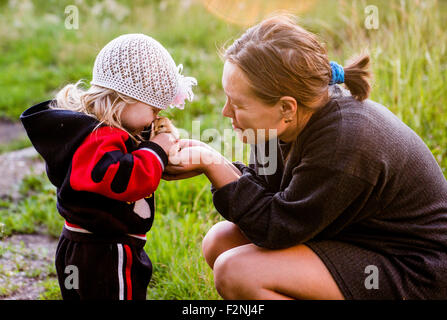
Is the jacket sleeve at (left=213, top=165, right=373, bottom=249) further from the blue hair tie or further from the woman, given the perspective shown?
the blue hair tie

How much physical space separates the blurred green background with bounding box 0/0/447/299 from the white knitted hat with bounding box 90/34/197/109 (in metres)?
0.40

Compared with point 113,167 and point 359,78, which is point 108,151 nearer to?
point 113,167

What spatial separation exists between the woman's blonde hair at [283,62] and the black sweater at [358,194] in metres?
0.10

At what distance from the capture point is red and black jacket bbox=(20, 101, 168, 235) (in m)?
1.70

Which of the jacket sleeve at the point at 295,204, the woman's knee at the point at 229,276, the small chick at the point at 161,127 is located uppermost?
the small chick at the point at 161,127

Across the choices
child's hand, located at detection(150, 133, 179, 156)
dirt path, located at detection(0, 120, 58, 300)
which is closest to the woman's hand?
child's hand, located at detection(150, 133, 179, 156)

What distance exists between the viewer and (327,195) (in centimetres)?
168

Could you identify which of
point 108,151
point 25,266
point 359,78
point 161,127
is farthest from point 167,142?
point 25,266

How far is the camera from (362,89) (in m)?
1.86

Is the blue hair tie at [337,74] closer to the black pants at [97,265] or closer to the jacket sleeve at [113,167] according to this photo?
the jacket sleeve at [113,167]

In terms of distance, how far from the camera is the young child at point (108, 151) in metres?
1.75

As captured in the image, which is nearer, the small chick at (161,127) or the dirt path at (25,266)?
the small chick at (161,127)

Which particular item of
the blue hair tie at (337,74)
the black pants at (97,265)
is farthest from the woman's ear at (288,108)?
the black pants at (97,265)
